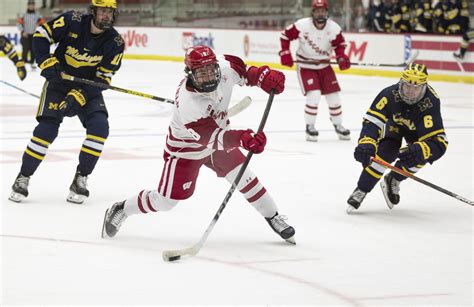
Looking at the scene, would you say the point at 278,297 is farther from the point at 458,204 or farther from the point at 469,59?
the point at 469,59

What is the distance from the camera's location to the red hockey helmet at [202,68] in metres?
4.16

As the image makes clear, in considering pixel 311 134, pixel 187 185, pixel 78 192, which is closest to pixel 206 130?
pixel 187 185

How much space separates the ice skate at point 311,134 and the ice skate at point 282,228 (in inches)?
150

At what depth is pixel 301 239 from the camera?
4703 mm

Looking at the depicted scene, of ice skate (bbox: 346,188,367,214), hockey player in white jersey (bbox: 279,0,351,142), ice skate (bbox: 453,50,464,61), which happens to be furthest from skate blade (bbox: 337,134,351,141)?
ice skate (bbox: 453,50,464,61)

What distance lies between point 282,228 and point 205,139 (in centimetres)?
62

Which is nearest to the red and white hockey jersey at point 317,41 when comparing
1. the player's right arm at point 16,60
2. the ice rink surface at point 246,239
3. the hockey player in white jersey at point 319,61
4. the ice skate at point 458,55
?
the hockey player in white jersey at point 319,61

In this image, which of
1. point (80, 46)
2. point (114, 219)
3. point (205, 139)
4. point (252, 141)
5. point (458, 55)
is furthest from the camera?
point (458, 55)

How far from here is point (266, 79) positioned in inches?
177

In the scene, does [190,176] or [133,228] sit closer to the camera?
[190,176]

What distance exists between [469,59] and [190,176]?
9.52 m

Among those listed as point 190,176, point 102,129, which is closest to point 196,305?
point 190,176

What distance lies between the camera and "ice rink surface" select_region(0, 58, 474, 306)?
3.70 metres

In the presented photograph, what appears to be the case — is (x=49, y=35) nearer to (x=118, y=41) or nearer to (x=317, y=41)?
(x=118, y=41)
